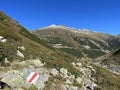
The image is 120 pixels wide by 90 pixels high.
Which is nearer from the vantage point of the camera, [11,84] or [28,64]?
[11,84]

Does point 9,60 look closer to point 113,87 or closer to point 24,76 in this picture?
point 24,76

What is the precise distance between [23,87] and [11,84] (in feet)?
2.95

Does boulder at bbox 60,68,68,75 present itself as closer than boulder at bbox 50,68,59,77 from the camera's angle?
No

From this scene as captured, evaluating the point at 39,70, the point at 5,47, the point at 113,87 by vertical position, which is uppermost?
the point at 5,47

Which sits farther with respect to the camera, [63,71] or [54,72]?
[63,71]

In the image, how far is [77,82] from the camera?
2245 centimetres

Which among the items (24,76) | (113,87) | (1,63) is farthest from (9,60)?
(113,87)

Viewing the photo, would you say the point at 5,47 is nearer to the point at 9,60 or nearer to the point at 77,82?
the point at 9,60

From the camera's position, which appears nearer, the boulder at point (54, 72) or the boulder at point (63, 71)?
the boulder at point (54, 72)

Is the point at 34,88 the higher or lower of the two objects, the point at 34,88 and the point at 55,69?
the lower

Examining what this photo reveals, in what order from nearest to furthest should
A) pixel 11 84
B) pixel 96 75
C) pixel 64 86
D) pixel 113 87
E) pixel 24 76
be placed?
pixel 11 84 → pixel 24 76 → pixel 64 86 → pixel 113 87 → pixel 96 75

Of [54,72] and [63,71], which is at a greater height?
[63,71]

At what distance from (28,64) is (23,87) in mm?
5254

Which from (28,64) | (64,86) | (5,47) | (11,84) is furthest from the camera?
(5,47)
